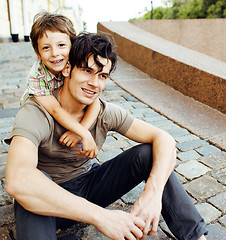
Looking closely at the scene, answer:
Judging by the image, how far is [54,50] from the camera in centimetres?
200

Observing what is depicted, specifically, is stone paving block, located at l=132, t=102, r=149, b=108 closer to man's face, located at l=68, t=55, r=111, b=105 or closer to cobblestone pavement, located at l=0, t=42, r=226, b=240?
cobblestone pavement, located at l=0, t=42, r=226, b=240

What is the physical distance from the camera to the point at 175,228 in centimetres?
175

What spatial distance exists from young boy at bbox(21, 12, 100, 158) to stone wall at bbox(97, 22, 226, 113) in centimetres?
275

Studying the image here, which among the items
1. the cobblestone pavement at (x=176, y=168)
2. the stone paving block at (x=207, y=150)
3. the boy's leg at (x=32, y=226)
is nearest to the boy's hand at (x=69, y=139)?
the boy's leg at (x=32, y=226)

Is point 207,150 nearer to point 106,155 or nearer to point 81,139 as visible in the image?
point 106,155

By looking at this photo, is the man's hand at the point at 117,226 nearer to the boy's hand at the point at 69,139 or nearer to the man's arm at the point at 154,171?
the man's arm at the point at 154,171

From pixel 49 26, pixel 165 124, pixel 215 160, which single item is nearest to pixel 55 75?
pixel 49 26

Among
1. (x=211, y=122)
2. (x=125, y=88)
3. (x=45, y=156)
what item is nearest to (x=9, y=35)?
(x=125, y=88)

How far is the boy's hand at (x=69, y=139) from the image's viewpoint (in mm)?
1793

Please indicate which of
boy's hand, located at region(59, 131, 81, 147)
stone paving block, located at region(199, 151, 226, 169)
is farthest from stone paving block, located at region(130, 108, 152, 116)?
boy's hand, located at region(59, 131, 81, 147)

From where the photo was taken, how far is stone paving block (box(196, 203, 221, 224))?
2.12 metres

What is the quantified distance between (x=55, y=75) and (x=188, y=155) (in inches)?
69.4

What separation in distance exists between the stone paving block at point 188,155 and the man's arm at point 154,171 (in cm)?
110

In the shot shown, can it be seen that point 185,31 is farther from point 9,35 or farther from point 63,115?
point 63,115
